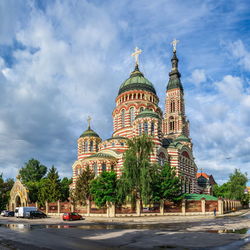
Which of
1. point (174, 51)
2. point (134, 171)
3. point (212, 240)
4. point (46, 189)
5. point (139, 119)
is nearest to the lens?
point (212, 240)

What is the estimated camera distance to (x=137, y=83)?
209 ft

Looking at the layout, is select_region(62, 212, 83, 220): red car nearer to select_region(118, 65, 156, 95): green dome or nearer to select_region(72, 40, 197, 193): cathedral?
select_region(72, 40, 197, 193): cathedral

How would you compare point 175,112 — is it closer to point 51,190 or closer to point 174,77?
point 174,77

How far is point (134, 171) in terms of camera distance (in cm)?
3588

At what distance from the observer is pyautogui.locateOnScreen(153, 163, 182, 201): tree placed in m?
38.7

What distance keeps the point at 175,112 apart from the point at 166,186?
45.0 metres

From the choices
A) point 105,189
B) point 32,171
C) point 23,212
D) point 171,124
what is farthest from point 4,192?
point 171,124

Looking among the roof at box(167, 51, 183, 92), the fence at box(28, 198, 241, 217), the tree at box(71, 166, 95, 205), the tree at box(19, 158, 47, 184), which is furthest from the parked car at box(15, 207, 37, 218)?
the roof at box(167, 51, 183, 92)

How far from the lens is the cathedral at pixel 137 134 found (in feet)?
168

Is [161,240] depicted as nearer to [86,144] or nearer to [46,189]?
[46,189]

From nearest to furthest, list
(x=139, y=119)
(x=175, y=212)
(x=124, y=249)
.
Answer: (x=124, y=249) → (x=175, y=212) → (x=139, y=119)

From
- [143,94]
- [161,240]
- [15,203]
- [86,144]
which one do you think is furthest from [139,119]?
[161,240]

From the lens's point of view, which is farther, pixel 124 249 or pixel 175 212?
pixel 175 212

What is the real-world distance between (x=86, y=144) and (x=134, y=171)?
2990cm
